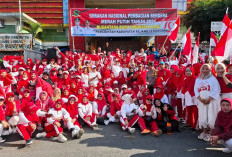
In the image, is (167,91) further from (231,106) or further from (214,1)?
(214,1)

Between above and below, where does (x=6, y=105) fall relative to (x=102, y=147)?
above

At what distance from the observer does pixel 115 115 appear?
586cm

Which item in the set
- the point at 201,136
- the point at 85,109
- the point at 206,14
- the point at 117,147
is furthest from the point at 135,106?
the point at 206,14

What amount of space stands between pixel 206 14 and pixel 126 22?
25.3 ft

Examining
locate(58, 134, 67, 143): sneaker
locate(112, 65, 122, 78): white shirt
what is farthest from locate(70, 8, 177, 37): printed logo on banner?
locate(58, 134, 67, 143): sneaker

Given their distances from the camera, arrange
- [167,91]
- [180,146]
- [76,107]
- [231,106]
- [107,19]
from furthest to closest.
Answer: [107,19]
[167,91]
[76,107]
[180,146]
[231,106]

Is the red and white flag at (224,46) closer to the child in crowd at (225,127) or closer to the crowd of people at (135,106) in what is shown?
Result: the crowd of people at (135,106)

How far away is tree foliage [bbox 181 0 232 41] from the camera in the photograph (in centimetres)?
1514

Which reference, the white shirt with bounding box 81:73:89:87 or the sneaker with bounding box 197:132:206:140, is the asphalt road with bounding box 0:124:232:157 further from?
the white shirt with bounding box 81:73:89:87

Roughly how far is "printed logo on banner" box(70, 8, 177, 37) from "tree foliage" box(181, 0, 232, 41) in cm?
562

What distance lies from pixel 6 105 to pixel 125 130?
10.1 feet

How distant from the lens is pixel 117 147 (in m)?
4.27

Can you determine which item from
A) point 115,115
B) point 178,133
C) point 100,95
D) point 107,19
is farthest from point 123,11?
point 178,133

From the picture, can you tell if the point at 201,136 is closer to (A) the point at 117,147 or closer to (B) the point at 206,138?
(B) the point at 206,138
